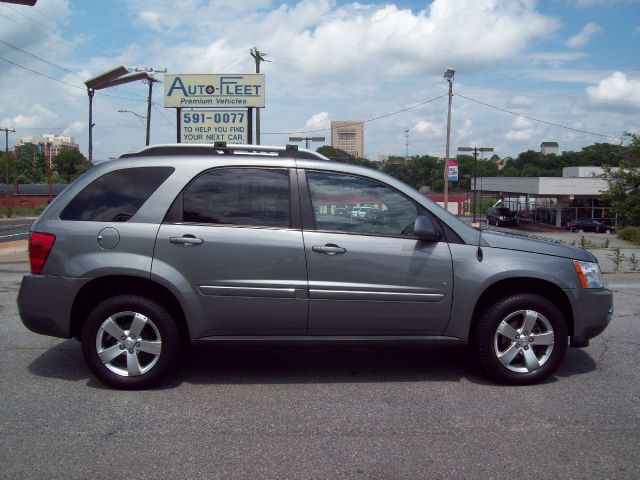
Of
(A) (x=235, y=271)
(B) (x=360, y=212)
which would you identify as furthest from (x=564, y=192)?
(A) (x=235, y=271)

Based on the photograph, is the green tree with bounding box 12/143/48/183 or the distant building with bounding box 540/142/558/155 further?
the distant building with bounding box 540/142/558/155

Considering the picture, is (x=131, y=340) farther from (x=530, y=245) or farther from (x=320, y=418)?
(x=530, y=245)

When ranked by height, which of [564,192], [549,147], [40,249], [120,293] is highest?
[549,147]

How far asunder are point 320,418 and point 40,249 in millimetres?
2545

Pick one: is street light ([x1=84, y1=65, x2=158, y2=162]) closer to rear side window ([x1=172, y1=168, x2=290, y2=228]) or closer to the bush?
the bush

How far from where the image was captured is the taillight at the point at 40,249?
4.79m

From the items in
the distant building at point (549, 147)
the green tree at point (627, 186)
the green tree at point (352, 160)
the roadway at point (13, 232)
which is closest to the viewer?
the green tree at point (352, 160)

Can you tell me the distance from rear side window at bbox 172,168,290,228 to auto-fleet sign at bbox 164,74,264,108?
44.6ft

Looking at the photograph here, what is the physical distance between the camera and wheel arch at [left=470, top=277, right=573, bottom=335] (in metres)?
5.00

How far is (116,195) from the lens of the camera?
4.92 meters

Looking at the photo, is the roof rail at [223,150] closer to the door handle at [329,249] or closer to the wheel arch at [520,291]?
the door handle at [329,249]

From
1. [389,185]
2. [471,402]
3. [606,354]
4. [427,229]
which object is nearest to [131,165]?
[389,185]

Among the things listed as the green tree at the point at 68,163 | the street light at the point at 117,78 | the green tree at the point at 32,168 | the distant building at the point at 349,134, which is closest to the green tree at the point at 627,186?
the distant building at the point at 349,134

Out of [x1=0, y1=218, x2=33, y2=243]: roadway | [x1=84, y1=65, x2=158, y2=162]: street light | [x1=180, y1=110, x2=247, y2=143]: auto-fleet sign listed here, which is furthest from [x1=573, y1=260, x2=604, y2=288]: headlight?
[x1=84, y1=65, x2=158, y2=162]: street light
